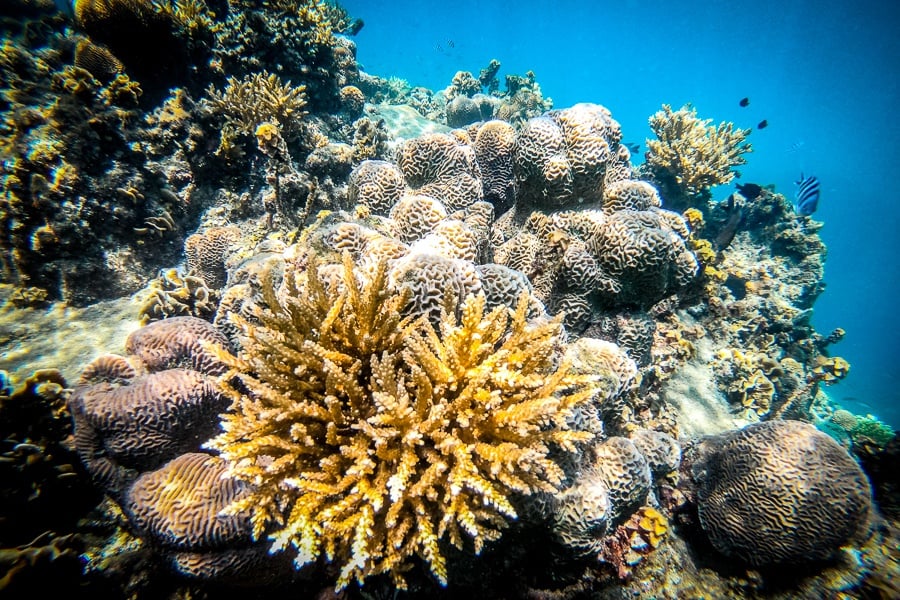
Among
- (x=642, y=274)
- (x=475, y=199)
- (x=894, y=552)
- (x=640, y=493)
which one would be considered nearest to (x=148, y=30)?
(x=475, y=199)

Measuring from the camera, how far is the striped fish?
836 centimetres

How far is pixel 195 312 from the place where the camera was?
4199 millimetres

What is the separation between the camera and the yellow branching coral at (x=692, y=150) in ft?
25.1

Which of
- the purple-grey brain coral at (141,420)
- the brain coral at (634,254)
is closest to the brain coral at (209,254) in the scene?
the purple-grey brain coral at (141,420)

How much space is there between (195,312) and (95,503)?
1988 mm

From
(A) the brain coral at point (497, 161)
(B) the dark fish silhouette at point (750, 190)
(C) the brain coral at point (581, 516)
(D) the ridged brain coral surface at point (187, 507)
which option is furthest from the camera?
(B) the dark fish silhouette at point (750, 190)

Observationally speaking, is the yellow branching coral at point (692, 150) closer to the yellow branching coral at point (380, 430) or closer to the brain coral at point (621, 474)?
the brain coral at point (621, 474)

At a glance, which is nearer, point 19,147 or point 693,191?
point 19,147

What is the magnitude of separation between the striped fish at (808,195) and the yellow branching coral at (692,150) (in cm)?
196

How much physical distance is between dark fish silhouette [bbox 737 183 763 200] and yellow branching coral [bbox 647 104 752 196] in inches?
51.1

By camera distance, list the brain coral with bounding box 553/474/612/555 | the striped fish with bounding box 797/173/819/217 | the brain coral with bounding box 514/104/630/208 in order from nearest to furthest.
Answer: the brain coral with bounding box 553/474/612/555, the brain coral with bounding box 514/104/630/208, the striped fish with bounding box 797/173/819/217

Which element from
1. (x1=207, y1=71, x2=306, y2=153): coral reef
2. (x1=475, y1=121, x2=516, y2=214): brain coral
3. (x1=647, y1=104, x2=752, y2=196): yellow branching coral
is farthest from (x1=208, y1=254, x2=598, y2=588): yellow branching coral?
(x1=647, y1=104, x2=752, y2=196): yellow branching coral

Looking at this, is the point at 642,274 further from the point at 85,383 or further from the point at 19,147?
the point at 19,147

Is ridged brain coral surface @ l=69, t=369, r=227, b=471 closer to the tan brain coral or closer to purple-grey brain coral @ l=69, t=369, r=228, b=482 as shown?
purple-grey brain coral @ l=69, t=369, r=228, b=482
